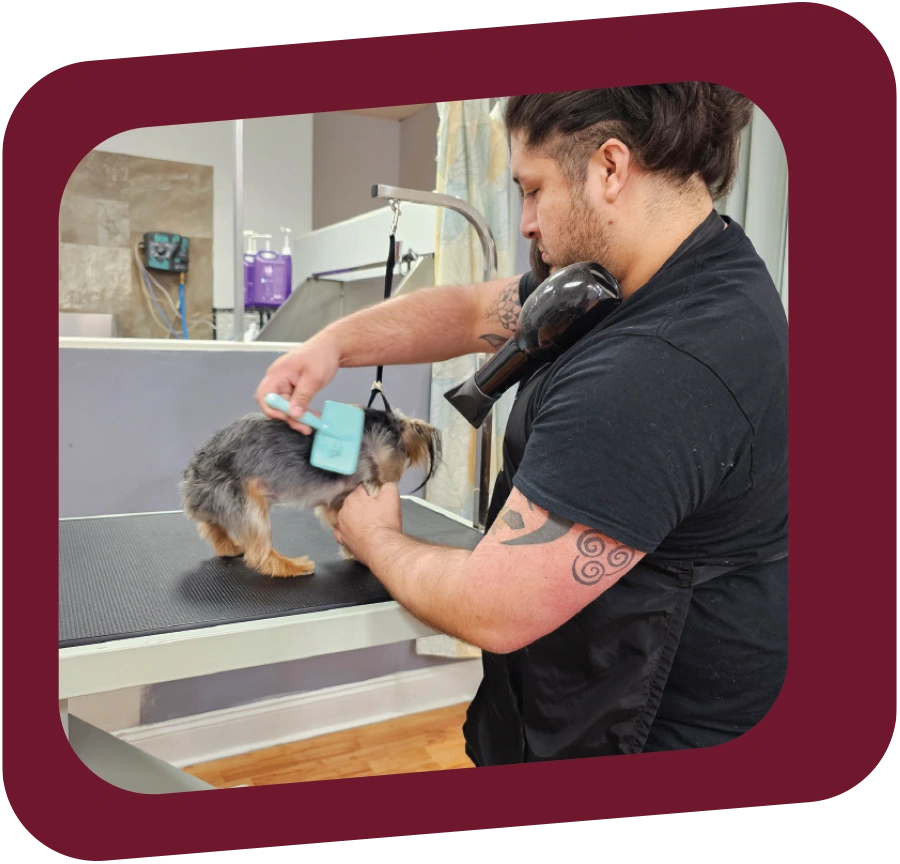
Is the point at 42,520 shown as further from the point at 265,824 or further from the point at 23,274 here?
the point at 265,824

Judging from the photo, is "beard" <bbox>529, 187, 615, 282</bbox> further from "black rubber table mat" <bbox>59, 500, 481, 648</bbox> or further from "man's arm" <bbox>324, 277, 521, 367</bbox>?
"black rubber table mat" <bbox>59, 500, 481, 648</bbox>

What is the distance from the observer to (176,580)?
0.96 metres

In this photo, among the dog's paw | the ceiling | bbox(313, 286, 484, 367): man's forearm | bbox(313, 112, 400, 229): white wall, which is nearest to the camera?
the dog's paw

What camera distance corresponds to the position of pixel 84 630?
780 mm

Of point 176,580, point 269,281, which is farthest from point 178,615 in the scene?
point 269,281

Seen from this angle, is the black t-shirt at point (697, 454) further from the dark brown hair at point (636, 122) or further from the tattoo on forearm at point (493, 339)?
the tattoo on forearm at point (493, 339)

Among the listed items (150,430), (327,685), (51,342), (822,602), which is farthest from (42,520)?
(327,685)

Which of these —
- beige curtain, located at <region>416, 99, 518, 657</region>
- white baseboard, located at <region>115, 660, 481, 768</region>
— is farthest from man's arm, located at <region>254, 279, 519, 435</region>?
white baseboard, located at <region>115, 660, 481, 768</region>

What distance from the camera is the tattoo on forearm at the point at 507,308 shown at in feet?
3.97

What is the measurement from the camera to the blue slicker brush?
0.96 m

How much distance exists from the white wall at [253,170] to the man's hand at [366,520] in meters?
2.94

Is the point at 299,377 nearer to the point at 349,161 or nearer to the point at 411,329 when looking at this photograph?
the point at 411,329

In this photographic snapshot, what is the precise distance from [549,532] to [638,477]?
0.33 feet

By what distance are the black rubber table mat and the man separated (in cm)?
11
